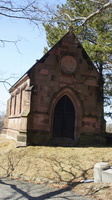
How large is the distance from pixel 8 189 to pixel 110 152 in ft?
24.6

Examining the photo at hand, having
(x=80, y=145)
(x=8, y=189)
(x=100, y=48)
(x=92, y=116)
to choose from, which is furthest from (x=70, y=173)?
(x=100, y=48)

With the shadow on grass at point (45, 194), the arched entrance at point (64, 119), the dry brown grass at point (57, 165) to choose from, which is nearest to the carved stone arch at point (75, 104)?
the arched entrance at point (64, 119)

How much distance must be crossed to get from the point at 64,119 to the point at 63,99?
1.42 m

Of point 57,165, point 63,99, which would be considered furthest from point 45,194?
point 63,99

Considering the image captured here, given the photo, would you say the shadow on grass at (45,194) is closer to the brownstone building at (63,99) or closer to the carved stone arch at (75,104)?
the brownstone building at (63,99)

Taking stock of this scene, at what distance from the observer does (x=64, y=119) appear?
55.6ft

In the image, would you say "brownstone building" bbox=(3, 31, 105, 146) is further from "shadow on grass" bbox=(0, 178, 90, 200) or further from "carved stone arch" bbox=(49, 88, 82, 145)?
"shadow on grass" bbox=(0, 178, 90, 200)

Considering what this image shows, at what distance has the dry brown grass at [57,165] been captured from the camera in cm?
890

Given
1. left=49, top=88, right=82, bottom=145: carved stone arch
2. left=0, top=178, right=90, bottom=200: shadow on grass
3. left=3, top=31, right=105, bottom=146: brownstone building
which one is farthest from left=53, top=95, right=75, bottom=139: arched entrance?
left=0, top=178, right=90, bottom=200: shadow on grass

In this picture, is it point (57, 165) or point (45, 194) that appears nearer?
point (45, 194)

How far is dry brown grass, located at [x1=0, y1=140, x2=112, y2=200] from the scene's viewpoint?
8.90 meters

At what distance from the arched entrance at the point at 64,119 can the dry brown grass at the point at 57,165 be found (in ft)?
7.73

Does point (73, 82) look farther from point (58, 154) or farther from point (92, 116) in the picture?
point (58, 154)

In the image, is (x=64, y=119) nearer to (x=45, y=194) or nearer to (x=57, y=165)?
(x=57, y=165)
